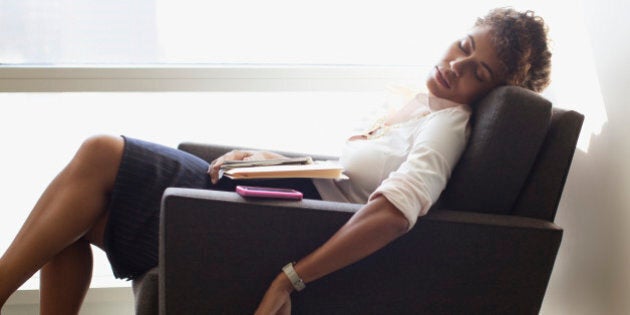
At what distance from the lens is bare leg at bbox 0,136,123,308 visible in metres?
1.68

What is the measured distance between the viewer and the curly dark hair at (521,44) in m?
1.85

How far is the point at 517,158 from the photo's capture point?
65.2 inches

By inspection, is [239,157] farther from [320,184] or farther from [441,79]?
[441,79]

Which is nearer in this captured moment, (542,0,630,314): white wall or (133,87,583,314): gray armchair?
(133,87,583,314): gray armchair

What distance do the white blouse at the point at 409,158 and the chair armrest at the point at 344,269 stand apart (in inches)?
3.1

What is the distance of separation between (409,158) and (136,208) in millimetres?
678

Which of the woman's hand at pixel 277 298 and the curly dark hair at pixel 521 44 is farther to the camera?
the curly dark hair at pixel 521 44

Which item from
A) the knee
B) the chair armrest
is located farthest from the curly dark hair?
the knee

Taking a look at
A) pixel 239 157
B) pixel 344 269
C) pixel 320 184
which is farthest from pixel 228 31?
pixel 344 269

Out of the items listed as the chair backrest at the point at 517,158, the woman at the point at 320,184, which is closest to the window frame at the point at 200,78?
the woman at the point at 320,184

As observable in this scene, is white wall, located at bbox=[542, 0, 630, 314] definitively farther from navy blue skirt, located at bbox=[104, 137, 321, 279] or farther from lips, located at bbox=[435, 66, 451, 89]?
navy blue skirt, located at bbox=[104, 137, 321, 279]

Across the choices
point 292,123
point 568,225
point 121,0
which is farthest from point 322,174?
point 121,0

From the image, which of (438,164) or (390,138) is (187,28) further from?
(438,164)

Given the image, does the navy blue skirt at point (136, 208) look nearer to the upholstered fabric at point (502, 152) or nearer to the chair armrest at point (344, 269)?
the chair armrest at point (344, 269)
